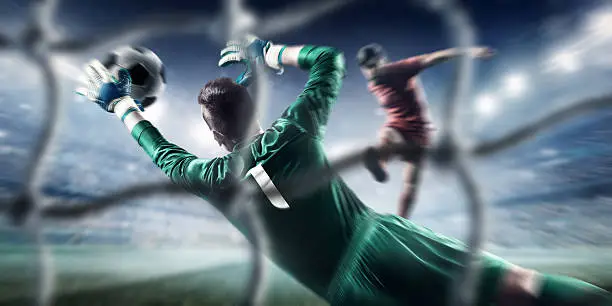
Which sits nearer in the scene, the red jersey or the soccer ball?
the soccer ball

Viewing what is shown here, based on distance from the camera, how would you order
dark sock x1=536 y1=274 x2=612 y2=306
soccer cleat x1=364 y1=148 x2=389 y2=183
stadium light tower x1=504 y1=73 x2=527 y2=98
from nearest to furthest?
dark sock x1=536 y1=274 x2=612 y2=306 < soccer cleat x1=364 y1=148 x2=389 y2=183 < stadium light tower x1=504 y1=73 x2=527 y2=98

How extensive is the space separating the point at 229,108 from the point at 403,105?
1.96ft

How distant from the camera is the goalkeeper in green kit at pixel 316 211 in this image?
947 mm

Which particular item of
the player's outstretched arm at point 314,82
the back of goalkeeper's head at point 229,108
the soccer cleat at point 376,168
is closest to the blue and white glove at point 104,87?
the back of goalkeeper's head at point 229,108

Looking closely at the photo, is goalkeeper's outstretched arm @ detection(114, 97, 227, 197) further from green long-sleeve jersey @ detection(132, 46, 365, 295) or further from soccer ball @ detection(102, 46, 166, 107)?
soccer ball @ detection(102, 46, 166, 107)

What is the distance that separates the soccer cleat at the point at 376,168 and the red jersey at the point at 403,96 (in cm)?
13

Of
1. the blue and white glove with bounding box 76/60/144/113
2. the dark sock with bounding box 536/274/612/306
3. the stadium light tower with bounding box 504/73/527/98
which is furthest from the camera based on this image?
the stadium light tower with bounding box 504/73/527/98

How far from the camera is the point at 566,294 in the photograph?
0.89 m

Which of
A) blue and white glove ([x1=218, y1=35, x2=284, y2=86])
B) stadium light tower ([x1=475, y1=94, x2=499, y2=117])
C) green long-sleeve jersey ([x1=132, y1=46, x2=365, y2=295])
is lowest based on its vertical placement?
green long-sleeve jersey ([x1=132, y1=46, x2=365, y2=295])

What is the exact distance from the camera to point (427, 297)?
3.11ft

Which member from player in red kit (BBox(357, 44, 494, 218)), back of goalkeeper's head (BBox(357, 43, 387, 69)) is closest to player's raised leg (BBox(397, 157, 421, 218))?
player in red kit (BBox(357, 44, 494, 218))

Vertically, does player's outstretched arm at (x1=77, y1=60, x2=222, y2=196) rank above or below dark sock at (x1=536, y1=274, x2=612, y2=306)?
above

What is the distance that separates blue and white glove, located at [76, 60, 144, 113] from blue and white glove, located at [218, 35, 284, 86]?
29cm

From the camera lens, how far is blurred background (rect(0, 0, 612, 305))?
123cm
